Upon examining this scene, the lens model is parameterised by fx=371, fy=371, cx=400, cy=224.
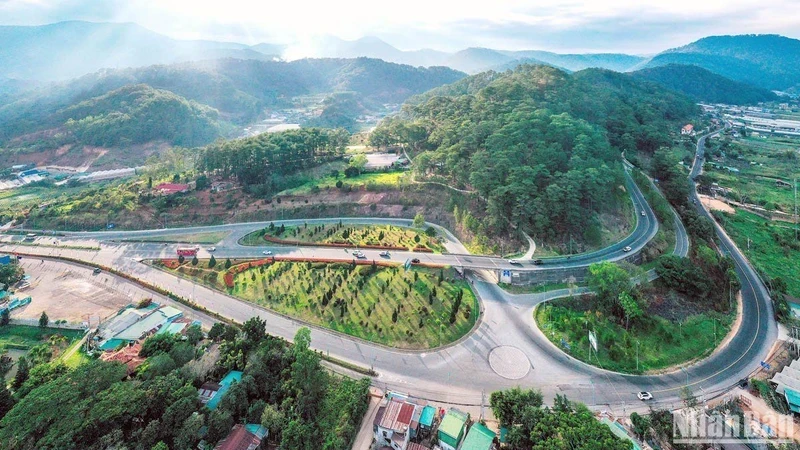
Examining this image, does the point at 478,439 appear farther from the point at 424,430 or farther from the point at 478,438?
the point at 424,430

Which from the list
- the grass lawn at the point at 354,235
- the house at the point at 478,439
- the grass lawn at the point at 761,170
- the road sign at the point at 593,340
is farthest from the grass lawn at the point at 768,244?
the house at the point at 478,439

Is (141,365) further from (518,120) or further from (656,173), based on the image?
(656,173)

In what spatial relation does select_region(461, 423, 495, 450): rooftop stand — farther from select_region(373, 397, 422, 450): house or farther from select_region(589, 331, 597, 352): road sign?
select_region(589, 331, 597, 352): road sign

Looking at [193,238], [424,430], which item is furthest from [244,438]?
[193,238]

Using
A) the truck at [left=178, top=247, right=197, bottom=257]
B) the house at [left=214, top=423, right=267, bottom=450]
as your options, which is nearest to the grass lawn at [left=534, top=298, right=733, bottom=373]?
the house at [left=214, top=423, right=267, bottom=450]

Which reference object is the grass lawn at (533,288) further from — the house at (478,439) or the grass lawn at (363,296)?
the house at (478,439)

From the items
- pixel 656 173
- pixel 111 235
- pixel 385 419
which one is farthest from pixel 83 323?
pixel 656 173
